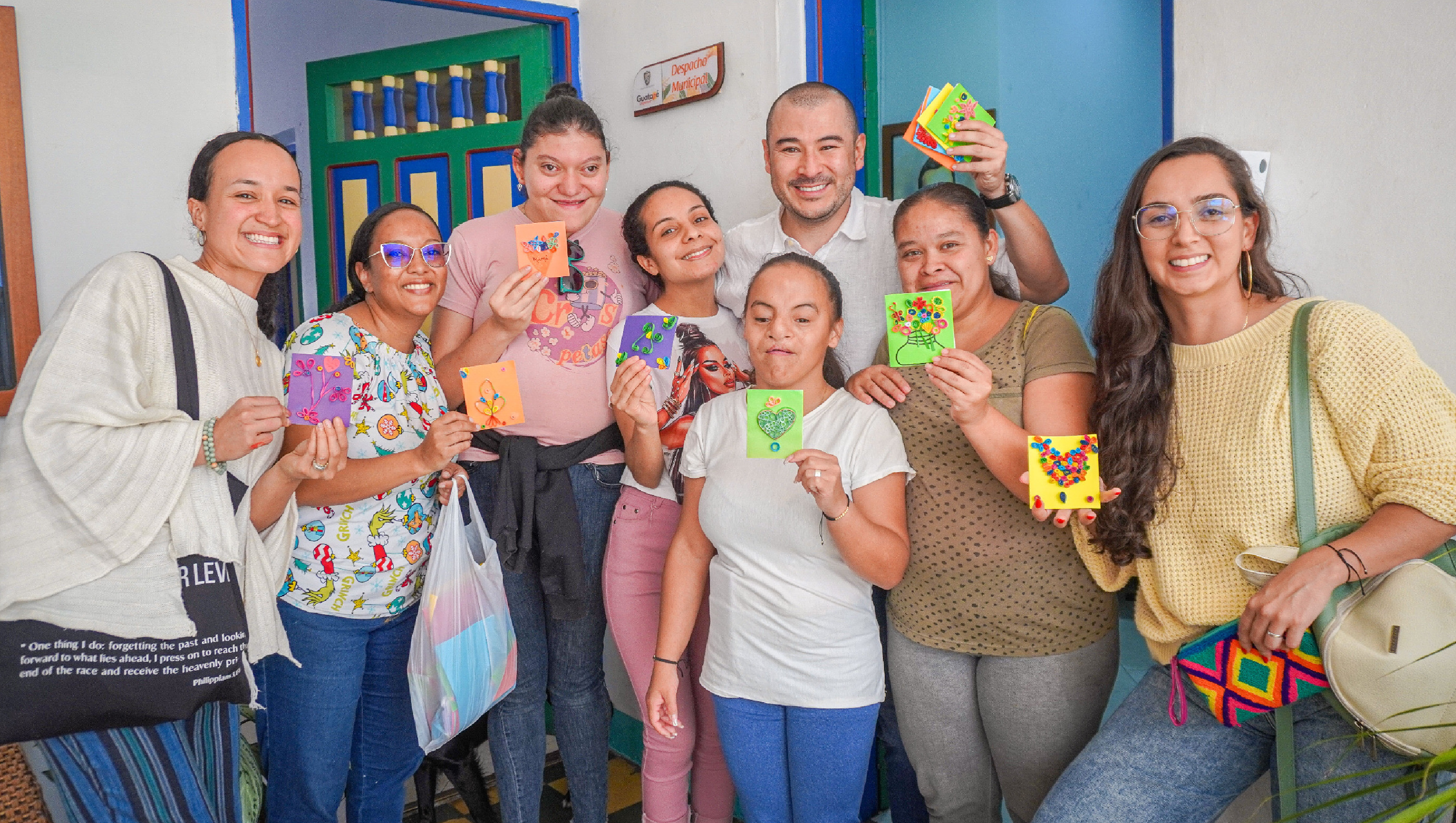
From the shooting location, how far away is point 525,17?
380cm

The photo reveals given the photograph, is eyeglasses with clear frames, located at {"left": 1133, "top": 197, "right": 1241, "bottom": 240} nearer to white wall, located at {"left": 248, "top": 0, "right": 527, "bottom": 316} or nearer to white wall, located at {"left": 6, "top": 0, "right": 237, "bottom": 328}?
white wall, located at {"left": 6, "top": 0, "right": 237, "bottom": 328}

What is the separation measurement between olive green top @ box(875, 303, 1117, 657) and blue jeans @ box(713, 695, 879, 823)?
0.26 metres

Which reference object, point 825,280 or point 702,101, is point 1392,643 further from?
point 702,101

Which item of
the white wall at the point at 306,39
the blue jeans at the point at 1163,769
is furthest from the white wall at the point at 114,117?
the blue jeans at the point at 1163,769

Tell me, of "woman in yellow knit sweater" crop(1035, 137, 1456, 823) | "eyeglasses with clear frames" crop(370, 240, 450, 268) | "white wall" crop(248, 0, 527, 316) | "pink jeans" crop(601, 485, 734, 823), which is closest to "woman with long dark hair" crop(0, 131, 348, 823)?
"eyeglasses with clear frames" crop(370, 240, 450, 268)

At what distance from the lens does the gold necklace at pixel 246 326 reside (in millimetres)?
1968

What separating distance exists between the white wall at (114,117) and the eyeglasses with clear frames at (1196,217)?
271cm

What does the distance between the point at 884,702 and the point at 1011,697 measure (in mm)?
649

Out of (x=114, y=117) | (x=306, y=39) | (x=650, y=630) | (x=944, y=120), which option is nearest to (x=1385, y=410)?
(x=944, y=120)

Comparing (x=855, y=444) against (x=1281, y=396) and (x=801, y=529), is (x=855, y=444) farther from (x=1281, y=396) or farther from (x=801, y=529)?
(x=1281, y=396)

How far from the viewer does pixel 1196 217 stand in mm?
1674

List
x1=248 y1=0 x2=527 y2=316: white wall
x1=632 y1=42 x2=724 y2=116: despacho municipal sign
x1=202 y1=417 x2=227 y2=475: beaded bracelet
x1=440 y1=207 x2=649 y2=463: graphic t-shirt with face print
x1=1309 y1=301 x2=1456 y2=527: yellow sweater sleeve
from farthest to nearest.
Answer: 1. x1=248 y1=0 x2=527 y2=316: white wall
2. x1=632 y1=42 x2=724 y2=116: despacho municipal sign
3. x1=440 y1=207 x2=649 y2=463: graphic t-shirt with face print
4. x1=202 y1=417 x2=227 y2=475: beaded bracelet
5. x1=1309 y1=301 x2=1456 y2=527: yellow sweater sleeve

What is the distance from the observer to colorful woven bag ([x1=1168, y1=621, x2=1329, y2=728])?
1505mm

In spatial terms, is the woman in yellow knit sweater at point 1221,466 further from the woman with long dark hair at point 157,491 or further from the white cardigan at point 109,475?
the white cardigan at point 109,475
